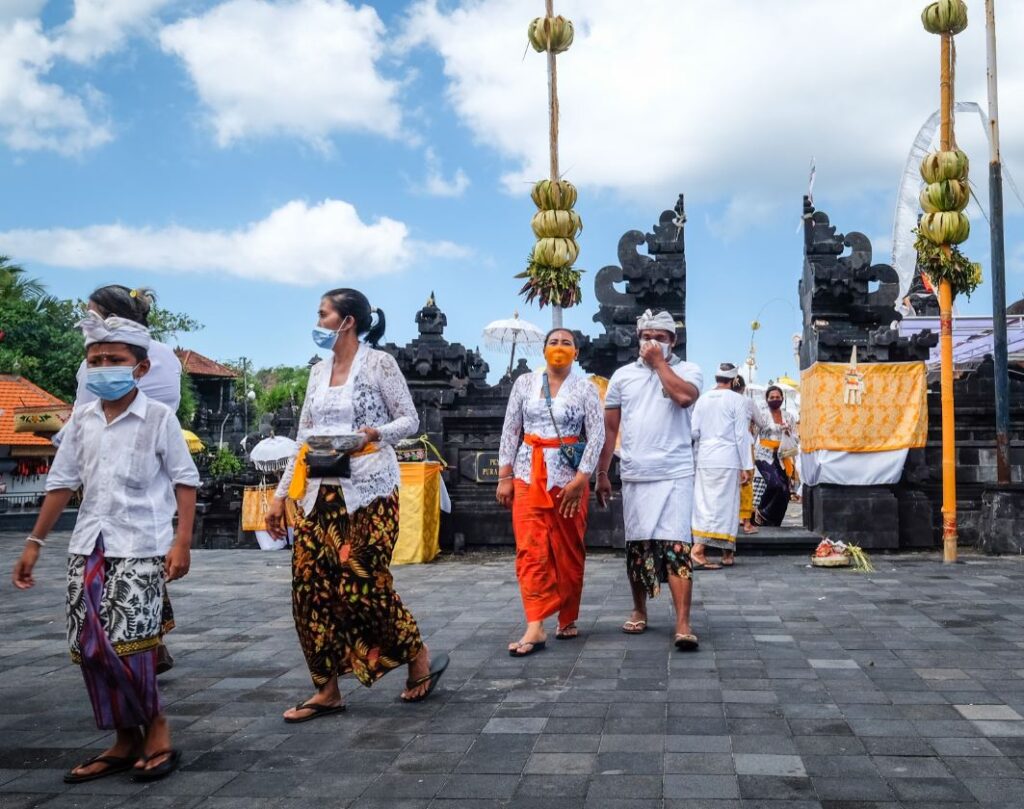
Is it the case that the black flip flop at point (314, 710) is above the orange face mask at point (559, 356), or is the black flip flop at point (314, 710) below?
below

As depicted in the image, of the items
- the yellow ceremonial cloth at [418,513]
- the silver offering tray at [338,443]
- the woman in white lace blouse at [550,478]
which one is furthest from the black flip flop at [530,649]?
the yellow ceremonial cloth at [418,513]

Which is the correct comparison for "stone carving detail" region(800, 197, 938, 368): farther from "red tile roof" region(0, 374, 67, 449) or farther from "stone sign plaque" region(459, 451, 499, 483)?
"red tile roof" region(0, 374, 67, 449)

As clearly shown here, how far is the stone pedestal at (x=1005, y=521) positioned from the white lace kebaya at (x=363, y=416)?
27.8 feet

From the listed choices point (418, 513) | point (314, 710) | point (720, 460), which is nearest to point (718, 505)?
point (720, 460)

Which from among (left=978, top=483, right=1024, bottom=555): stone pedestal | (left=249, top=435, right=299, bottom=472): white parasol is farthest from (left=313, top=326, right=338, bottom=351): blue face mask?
(left=249, top=435, right=299, bottom=472): white parasol

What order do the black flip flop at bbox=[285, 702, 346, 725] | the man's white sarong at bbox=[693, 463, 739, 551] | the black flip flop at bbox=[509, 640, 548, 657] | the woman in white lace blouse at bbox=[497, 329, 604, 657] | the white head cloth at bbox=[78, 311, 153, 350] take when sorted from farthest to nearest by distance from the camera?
the man's white sarong at bbox=[693, 463, 739, 551] < the woman in white lace blouse at bbox=[497, 329, 604, 657] < the black flip flop at bbox=[509, 640, 548, 657] < the black flip flop at bbox=[285, 702, 346, 725] < the white head cloth at bbox=[78, 311, 153, 350]

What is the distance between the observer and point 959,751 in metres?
3.73

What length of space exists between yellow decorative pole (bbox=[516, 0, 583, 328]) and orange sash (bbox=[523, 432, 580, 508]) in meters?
5.94

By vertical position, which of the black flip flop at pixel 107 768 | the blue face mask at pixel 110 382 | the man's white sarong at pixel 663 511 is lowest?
the black flip flop at pixel 107 768

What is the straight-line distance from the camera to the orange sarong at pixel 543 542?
5863 millimetres

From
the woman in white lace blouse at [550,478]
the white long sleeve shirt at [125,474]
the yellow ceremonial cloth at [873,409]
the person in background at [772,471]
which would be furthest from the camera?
the person in background at [772,471]

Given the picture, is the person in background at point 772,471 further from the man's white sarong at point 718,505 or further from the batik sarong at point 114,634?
the batik sarong at point 114,634

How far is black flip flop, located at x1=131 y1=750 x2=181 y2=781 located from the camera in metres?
3.60

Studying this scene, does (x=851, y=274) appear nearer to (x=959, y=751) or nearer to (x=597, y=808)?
(x=959, y=751)
